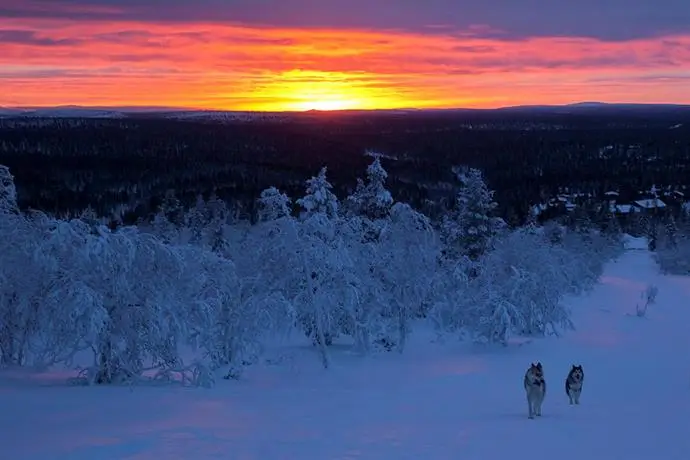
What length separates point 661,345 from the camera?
2648 centimetres

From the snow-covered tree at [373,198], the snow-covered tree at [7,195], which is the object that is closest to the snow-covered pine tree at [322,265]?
the snow-covered tree at [373,198]

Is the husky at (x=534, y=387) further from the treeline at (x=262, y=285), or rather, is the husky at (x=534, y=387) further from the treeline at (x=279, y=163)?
the treeline at (x=279, y=163)

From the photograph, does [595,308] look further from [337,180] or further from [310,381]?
[337,180]

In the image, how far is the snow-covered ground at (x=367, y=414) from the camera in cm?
948

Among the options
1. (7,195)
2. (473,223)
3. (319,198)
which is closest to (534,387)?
(319,198)

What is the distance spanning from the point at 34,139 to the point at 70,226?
134184 mm

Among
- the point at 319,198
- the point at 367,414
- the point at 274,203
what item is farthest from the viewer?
the point at 319,198

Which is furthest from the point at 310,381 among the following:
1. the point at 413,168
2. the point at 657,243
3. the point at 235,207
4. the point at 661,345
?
the point at 413,168

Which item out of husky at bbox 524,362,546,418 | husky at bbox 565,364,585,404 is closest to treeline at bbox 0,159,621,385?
husky at bbox 524,362,546,418

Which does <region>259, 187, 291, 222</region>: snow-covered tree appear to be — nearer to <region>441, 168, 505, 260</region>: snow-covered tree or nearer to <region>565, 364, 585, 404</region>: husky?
<region>565, 364, 585, 404</region>: husky

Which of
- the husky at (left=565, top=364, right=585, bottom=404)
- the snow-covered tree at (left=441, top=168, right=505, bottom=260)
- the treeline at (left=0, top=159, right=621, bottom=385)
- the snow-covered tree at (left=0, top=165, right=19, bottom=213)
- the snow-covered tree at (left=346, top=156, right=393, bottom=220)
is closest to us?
the husky at (left=565, top=364, right=585, bottom=404)

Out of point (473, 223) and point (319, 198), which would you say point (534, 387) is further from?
point (473, 223)

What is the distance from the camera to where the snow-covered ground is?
31.1 ft

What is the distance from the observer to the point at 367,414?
13.0m
